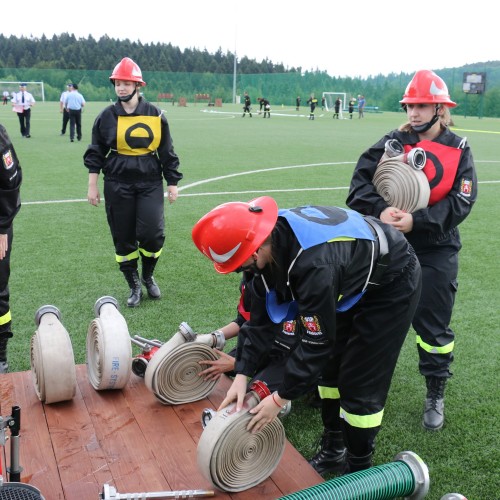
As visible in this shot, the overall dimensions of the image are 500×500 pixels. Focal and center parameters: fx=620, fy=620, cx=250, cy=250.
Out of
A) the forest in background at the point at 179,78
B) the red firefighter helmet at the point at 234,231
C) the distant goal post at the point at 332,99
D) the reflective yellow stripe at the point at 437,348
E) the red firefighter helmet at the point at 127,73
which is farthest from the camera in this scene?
the forest in background at the point at 179,78

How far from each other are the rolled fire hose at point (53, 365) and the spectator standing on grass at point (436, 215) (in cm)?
224

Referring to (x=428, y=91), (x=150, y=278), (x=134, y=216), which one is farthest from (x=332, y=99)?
Result: (x=428, y=91)

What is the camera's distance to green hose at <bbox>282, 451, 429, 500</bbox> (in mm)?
2857

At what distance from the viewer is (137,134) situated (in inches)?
239

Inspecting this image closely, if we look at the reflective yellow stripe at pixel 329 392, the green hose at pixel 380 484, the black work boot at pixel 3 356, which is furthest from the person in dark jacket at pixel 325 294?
the black work boot at pixel 3 356

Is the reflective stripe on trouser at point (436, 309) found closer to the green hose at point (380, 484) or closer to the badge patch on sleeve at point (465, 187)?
the badge patch on sleeve at point (465, 187)

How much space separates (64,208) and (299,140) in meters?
15.1

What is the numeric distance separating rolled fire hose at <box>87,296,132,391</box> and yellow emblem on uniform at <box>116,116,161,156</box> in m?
2.29

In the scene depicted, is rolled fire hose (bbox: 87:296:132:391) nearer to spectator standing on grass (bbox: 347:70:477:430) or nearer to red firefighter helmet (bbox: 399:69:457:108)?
spectator standing on grass (bbox: 347:70:477:430)

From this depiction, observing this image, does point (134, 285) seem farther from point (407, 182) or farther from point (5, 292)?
point (407, 182)

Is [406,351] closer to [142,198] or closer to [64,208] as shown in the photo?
[142,198]

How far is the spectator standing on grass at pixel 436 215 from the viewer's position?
4.07 metres

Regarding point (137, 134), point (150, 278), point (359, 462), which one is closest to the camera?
point (359, 462)

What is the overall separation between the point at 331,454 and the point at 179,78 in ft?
239
